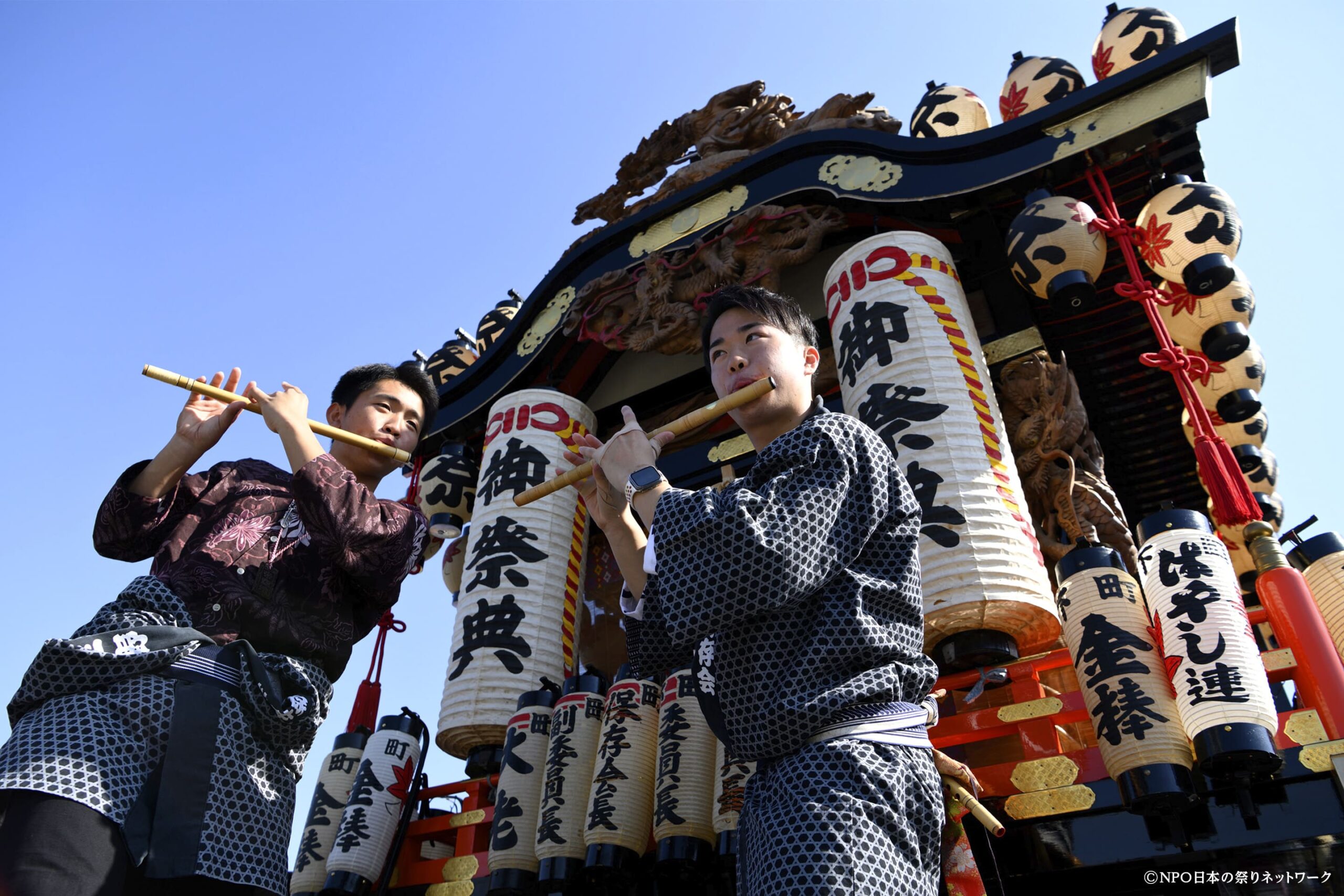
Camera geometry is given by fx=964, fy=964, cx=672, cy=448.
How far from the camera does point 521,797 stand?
13.7ft

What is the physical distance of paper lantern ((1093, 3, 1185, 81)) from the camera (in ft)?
19.4

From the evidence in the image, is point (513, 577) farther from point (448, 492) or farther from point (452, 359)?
point (452, 359)

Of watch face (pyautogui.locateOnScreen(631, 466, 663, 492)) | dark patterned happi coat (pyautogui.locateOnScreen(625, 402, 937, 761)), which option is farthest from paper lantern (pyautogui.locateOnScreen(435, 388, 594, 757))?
dark patterned happi coat (pyautogui.locateOnScreen(625, 402, 937, 761))

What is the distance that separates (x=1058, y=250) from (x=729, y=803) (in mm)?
3369

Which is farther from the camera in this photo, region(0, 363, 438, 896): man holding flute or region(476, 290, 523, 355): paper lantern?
region(476, 290, 523, 355): paper lantern

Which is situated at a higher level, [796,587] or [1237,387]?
[1237,387]

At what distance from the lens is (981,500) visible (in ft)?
14.2

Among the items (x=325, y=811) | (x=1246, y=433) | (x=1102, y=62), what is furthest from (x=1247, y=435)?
(x=325, y=811)

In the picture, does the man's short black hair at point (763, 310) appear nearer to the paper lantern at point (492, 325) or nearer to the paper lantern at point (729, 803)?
the paper lantern at point (729, 803)

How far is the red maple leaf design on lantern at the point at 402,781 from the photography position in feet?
15.2

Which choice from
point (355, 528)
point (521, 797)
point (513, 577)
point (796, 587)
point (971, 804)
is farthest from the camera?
point (513, 577)

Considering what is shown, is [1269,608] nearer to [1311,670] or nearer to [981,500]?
[1311,670]

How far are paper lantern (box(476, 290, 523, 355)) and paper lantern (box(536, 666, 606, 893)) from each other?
4364 millimetres

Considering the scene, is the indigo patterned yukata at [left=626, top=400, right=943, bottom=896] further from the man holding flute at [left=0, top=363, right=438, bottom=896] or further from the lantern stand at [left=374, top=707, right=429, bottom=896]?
the lantern stand at [left=374, top=707, right=429, bottom=896]
